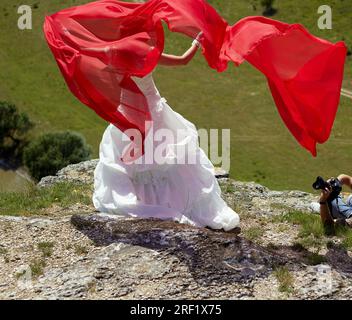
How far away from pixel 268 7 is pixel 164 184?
198ft

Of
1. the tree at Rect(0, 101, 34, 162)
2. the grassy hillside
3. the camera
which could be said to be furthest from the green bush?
the camera

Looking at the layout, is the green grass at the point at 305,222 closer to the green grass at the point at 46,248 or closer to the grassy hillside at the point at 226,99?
the green grass at the point at 46,248

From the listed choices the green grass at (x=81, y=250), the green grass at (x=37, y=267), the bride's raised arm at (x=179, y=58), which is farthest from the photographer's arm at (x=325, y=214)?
the green grass at (x=37, y=267)

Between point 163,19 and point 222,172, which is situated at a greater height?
point 163,19

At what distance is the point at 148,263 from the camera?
8977mm

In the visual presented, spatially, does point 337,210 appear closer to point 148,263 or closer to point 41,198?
point 148,263

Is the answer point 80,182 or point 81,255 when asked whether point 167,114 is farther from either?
point 80,182

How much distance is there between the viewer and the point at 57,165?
37.8 m

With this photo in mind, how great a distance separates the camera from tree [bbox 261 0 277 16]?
66.8 meters

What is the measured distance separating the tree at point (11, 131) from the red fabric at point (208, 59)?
37.9 m

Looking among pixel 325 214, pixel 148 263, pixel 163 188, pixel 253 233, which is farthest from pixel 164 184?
pixel 325 214

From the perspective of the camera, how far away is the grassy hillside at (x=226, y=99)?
4126cm
